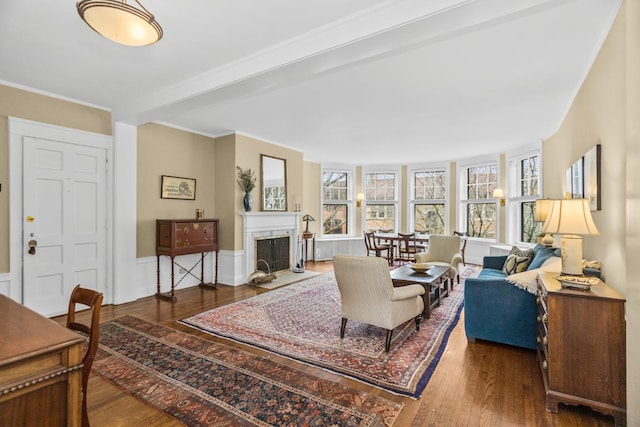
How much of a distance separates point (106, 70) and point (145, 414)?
298cm

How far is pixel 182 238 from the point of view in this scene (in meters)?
4.55

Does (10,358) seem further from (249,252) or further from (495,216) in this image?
(495,216)

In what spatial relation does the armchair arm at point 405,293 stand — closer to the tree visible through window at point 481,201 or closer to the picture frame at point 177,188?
the picture frame at point 177,188

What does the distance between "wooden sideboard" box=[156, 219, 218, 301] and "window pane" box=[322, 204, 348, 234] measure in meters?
3.86

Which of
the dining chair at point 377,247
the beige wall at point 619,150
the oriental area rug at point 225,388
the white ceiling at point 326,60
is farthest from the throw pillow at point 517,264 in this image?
the dining chair at point 377,247

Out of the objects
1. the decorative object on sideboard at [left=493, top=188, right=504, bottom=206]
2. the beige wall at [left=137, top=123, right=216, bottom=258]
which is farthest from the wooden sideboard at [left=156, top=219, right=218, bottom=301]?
the decorative object on sideboard at [left=493, top=188, right=504, bottom=206]

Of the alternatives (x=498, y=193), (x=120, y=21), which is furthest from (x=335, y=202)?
(x=120, y=21)

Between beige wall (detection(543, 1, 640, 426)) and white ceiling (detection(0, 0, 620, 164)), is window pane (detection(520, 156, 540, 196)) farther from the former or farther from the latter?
beige wall (detection(543, 1, 640, 426))

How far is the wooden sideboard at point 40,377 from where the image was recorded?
1094 mm

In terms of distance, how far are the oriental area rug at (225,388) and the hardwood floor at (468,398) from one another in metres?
0.09

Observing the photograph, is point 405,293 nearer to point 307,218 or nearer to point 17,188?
point 17,188

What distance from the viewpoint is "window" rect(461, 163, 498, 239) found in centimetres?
727

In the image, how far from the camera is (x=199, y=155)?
534cm

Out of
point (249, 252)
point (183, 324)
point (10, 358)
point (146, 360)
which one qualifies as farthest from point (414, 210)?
point (10, 358)
